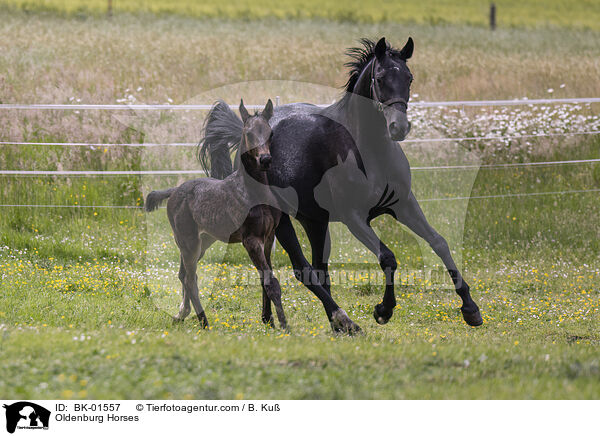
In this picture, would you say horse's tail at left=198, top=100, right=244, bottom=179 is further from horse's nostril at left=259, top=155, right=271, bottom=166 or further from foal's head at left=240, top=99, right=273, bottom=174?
horse's nostril at left=259, top=155, right=271, bottom=166

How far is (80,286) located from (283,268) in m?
3.03

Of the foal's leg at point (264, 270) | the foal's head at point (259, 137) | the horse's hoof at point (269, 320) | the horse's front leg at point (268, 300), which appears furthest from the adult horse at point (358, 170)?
the foal's head at point (259, 137)

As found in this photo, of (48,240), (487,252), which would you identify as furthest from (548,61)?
(48,240)

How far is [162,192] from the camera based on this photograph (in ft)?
28.1

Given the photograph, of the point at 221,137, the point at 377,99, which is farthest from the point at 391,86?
the point at 221,137

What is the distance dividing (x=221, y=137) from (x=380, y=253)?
244 centimetres

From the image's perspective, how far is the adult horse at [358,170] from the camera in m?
7.21

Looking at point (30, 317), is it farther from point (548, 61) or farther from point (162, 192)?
point (548, 61)

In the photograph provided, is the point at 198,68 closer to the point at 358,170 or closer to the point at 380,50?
the point at 358,170

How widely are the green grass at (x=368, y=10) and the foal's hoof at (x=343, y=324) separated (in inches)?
974

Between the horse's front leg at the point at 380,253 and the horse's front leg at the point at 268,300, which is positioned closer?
the horse's front leg at the point at 380,253

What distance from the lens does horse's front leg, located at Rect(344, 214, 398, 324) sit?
7.23 meters

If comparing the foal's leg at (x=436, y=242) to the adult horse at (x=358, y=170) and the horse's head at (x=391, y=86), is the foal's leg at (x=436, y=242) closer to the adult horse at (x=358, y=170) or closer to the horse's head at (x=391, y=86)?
the adult horse at (x=358, y=170)

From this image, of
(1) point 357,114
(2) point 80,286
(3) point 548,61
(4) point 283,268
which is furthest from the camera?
(3) point 548,61
